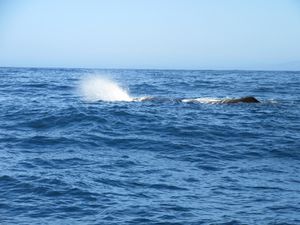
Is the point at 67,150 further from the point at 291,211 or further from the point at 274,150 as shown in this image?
the point at 291,211

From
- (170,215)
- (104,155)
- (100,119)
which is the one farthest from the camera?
(100,119)

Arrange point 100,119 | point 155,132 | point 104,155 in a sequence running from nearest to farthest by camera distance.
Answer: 1. point 104,155
2. point 155,132
3. point 100,119

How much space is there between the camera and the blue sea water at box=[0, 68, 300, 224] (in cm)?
861

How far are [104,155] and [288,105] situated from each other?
17457mm

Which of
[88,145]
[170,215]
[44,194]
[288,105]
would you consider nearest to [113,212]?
[170,215]

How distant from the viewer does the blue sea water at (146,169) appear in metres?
8.61

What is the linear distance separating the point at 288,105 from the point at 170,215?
2112 cm

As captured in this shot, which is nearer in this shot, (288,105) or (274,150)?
(274,150)

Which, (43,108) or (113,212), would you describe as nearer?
(113,212)

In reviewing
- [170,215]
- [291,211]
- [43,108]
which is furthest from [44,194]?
[43,108]

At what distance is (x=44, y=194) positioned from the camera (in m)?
9.55

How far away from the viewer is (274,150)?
Answer: 14.7m

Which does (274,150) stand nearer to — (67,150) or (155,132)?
(155,132)

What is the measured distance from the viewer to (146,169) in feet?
38.7
